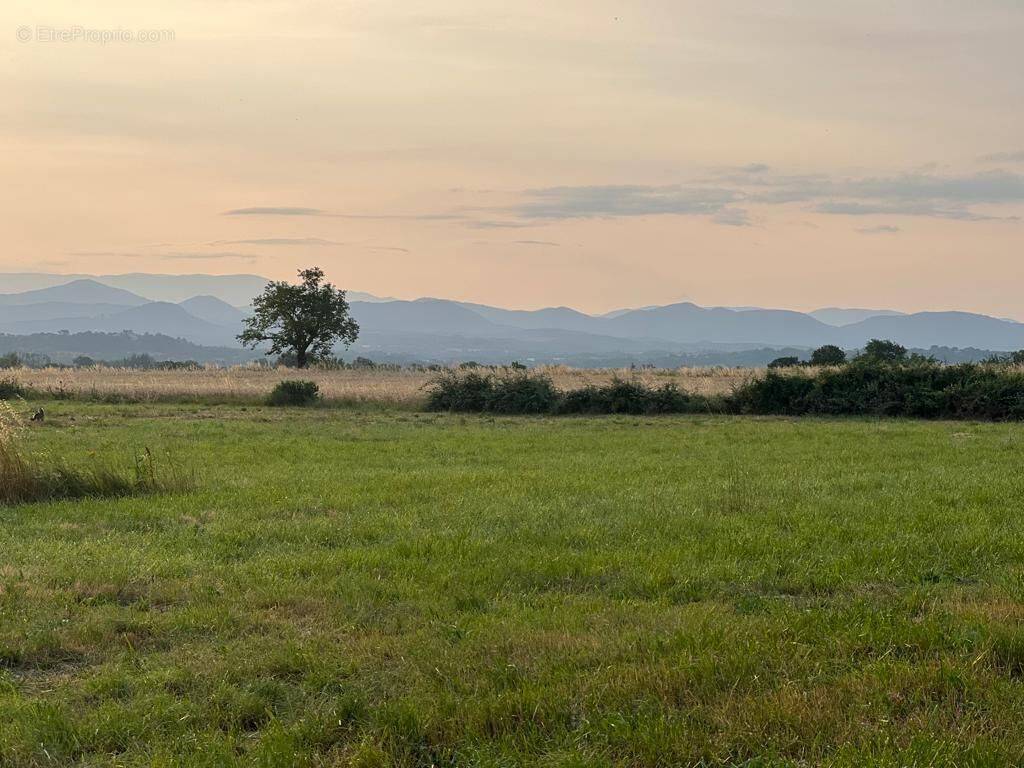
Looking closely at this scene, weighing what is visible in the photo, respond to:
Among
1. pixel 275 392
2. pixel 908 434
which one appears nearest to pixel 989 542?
pixel 908 434

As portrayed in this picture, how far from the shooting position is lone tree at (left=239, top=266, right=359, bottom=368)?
214ft

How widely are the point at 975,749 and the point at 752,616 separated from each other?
8.10 feet

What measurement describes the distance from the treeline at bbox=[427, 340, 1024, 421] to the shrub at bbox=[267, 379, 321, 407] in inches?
234

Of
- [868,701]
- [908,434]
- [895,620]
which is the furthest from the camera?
[908,434]

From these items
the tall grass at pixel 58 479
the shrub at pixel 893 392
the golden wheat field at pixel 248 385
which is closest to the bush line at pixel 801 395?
the shrub at pixel 893 392

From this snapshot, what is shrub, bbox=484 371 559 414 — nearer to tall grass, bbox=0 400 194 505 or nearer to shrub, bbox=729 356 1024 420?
shrub, bbox=729 356 1024 420

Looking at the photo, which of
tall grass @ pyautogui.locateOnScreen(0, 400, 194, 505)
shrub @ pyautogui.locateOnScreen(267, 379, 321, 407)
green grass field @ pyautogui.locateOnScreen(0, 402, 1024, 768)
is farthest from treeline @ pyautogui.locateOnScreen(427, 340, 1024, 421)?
tall grass @ pyautogui.locateOnScreen(0, 400, 194, 505)

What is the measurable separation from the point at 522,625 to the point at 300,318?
61.7 meters

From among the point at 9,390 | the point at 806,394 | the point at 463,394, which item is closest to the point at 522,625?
the point at 806,394

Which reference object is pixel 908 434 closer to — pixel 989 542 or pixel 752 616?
pixel 989 542

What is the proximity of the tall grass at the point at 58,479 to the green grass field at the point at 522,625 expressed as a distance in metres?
0.80

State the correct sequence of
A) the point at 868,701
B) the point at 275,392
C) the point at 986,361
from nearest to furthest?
the point at 868,701 → the point at 986,361 → the point at 275,392

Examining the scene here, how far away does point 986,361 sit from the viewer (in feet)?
126

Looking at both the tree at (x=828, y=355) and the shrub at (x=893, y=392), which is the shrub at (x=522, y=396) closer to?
the shrub at (x=893, y=392)
